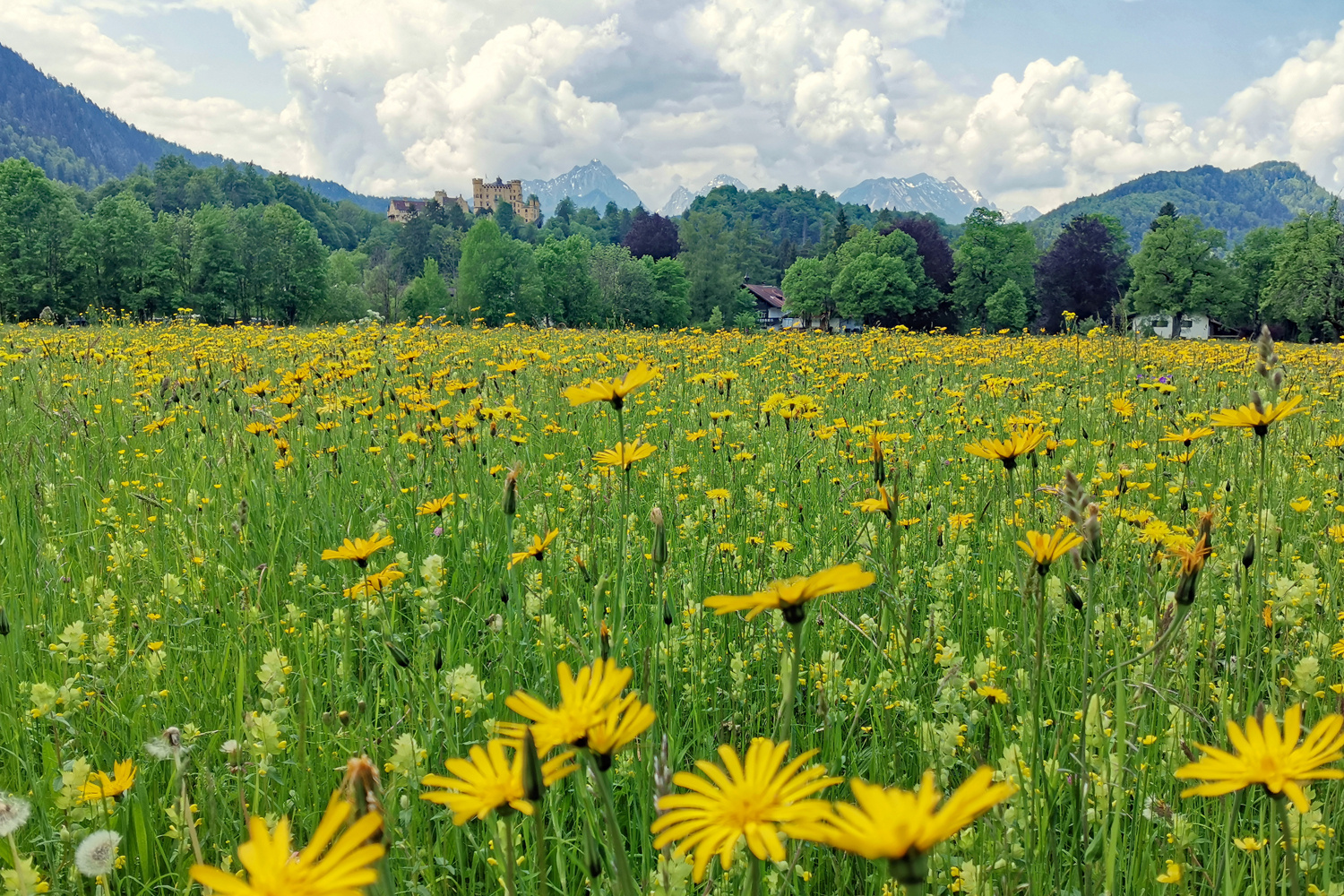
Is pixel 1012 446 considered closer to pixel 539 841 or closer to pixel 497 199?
pixel 539 841

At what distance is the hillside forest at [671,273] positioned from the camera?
37.8 metres

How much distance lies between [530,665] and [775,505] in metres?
1.44

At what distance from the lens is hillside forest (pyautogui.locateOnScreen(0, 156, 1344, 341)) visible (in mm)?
37844

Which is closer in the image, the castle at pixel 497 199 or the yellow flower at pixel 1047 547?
the yellow flower at pixel 1047 547

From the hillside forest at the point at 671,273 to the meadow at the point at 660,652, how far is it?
617 inches

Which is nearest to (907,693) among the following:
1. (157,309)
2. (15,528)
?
(15,528)

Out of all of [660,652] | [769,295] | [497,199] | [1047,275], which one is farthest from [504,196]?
[660,652]

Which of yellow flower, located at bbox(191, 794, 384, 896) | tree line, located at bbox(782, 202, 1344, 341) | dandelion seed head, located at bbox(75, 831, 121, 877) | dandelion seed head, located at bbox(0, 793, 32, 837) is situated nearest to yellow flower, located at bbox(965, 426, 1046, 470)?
yellow flower, located at bbox(191, 794, 384, 896)

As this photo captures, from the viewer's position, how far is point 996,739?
1910 millimetres

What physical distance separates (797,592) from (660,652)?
1.32 m

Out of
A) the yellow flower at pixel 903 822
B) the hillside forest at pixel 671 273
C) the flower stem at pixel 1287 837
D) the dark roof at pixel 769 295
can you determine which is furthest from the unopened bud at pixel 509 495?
the dark roof at pixel 769 295

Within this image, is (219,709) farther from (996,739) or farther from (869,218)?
(869,218)

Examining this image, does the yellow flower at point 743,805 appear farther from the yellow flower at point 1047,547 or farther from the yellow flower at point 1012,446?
the yellow flower at point 1012,446

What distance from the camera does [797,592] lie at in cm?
85
